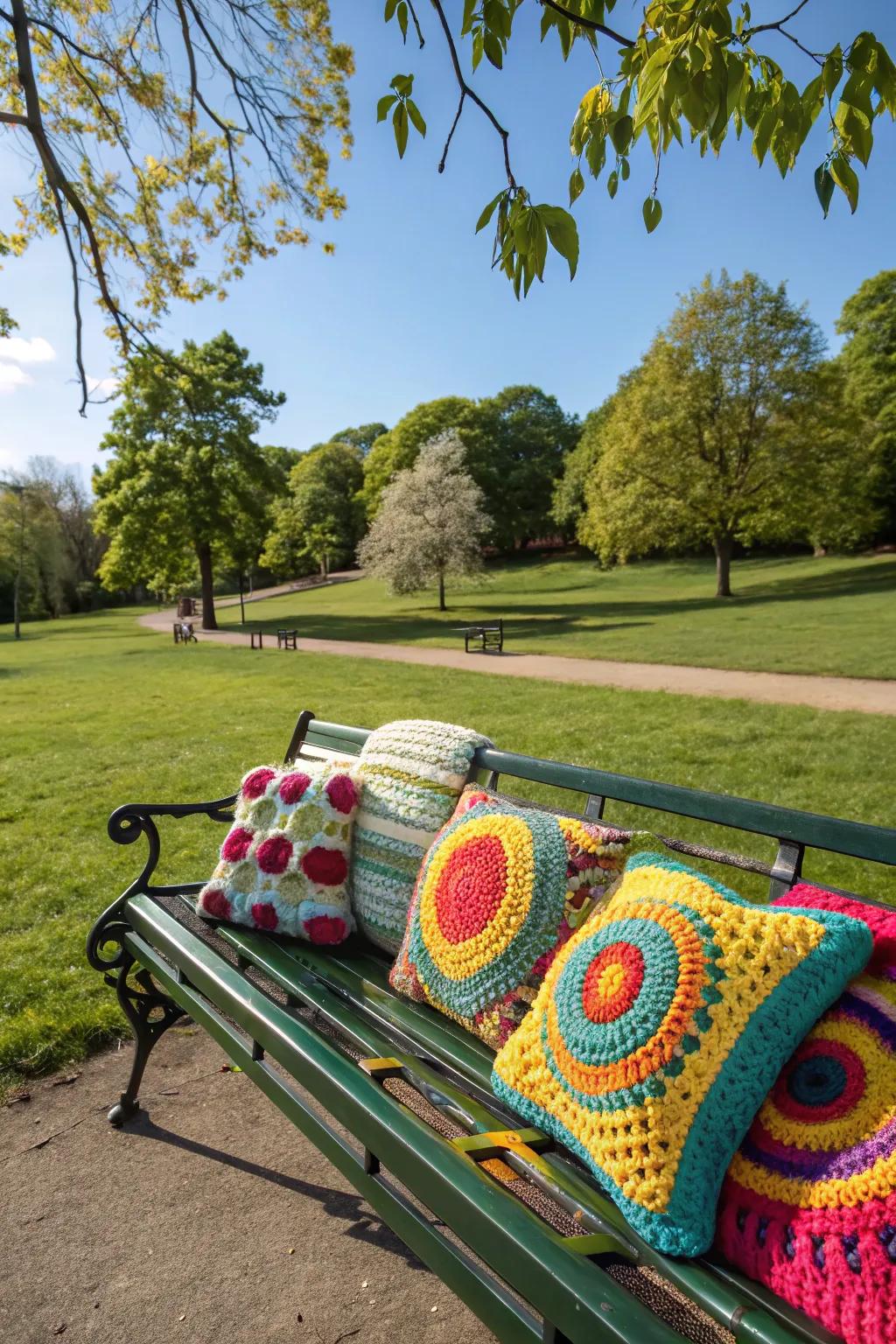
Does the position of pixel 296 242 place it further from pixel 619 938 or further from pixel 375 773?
pixel 619 938

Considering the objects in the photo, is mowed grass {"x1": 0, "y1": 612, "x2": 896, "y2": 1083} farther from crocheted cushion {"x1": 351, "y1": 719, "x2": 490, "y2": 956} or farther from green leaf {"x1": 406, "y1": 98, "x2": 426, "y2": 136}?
green leaf {"x1": 406, "y1": 98, "x2": 426, "y2": 136}

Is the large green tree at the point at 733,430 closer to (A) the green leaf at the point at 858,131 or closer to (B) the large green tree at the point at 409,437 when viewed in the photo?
(B) the large green tree at the point at 409,437

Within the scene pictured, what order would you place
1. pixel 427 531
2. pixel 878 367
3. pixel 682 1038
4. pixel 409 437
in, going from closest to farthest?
pixel 682 1038 < pixel 427 531 < pixel 878 367 < pixel 409 437

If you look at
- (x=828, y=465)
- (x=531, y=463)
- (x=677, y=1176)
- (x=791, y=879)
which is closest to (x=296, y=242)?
(x=791, y=879)

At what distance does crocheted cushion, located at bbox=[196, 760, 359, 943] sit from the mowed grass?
1.06m

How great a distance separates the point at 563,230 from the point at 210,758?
23.9 ft

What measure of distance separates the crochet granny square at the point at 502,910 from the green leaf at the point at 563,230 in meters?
1.40

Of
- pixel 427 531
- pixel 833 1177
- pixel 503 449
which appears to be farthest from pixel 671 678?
pixel 503 449

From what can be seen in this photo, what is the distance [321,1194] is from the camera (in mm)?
2533

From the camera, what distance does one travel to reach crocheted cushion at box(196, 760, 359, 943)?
282 cm

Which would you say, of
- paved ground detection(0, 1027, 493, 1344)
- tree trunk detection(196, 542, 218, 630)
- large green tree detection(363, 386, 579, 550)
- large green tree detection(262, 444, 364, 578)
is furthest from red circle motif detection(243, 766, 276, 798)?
large green tree detection(262, 444, 364, 578)

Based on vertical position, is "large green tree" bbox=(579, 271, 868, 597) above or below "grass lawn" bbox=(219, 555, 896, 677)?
above

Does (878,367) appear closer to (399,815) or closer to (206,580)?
(206,580)

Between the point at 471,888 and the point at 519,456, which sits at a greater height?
the point at 519,456
